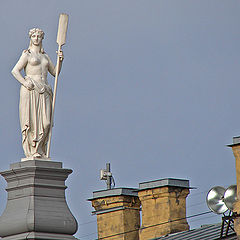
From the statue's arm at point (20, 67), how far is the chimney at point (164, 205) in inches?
744

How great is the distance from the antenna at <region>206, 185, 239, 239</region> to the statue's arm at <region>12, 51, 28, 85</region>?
45.5 ft

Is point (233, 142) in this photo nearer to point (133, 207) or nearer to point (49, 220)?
point (133, 207)

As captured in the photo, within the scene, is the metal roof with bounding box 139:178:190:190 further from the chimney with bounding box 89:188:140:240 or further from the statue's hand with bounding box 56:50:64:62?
the statue's hand with bounding box 56:50:64:62

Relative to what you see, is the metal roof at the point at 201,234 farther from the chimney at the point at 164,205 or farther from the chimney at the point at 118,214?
the chimney at the point at 118,214

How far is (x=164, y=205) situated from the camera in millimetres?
46594

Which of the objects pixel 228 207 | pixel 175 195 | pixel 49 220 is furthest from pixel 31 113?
pixel 175 195

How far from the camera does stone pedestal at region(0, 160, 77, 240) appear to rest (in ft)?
87.9

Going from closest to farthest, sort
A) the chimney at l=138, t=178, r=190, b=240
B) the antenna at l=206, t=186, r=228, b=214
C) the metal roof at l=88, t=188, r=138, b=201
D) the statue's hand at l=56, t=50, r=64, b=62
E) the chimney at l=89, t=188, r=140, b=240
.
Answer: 1. the statue's hand at l=56, t=50, r=64, b=62
2. the antenna at l=206, t=186, r=228, b=214
3. the chimney at l=138, t=178, r=190, b=240
4. the chimney at l=89, t=188, r=140, b=240
5. the metal roof at l=88, t=188, r=138, b=201

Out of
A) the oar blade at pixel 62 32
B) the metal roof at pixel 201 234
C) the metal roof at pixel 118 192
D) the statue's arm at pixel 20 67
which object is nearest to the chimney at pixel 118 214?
the metal roof at pixel 118 192

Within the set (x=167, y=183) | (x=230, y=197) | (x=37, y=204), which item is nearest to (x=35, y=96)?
(x=37, y=204)

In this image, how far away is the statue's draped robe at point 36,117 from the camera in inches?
1083

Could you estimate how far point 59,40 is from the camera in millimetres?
28453

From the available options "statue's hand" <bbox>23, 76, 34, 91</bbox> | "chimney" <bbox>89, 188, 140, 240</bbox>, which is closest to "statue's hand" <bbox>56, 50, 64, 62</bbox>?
"statue's hand" <bbox>23, 76, 34, 91</bbox>

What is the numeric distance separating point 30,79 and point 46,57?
0.76m
